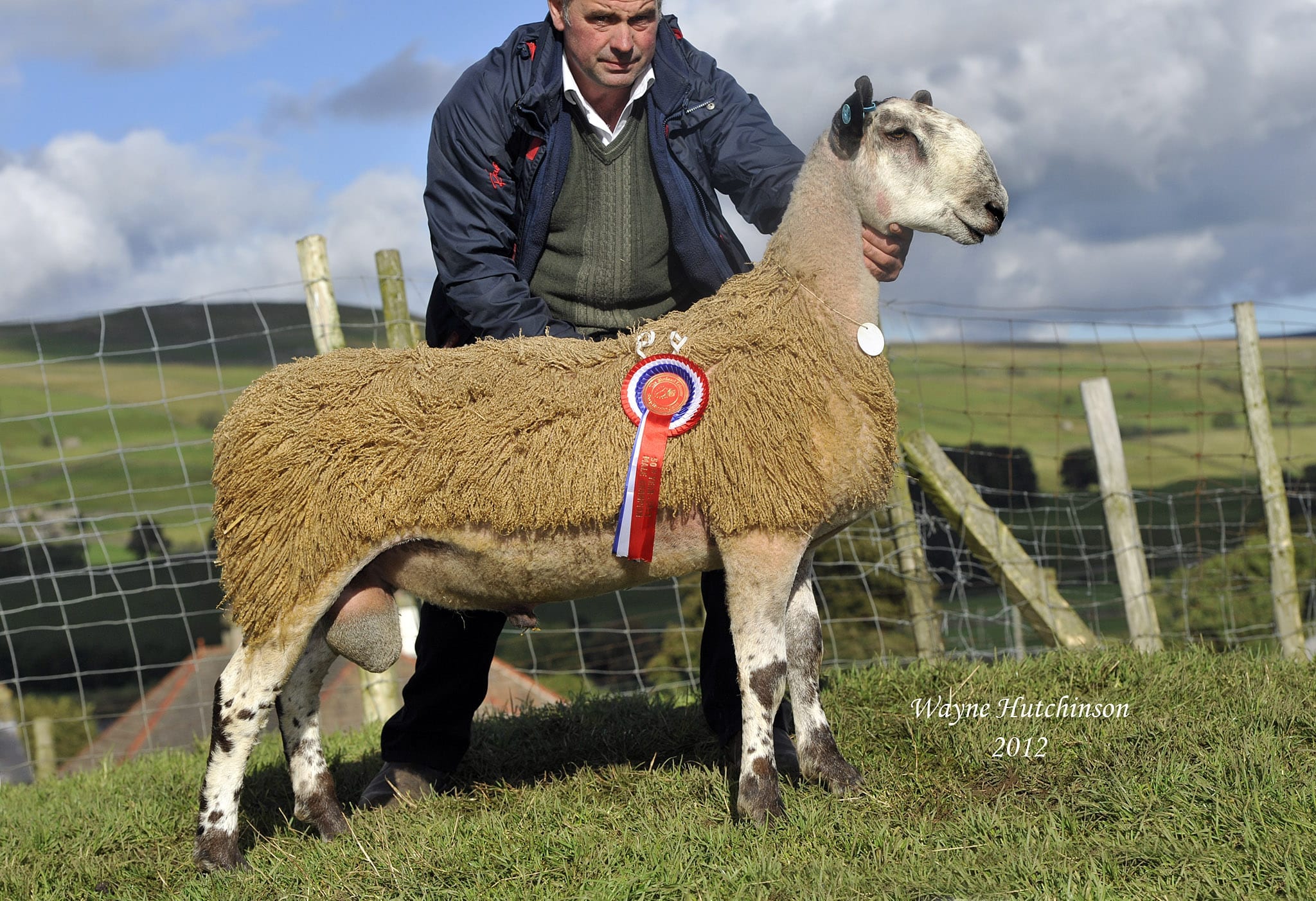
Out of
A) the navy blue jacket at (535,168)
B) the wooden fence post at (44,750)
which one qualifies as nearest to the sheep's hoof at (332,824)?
the navy blue jacket at (535,168)

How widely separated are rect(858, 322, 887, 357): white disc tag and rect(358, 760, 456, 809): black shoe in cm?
242

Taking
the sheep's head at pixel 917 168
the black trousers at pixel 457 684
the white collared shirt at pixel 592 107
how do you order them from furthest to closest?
the black trousers at pixel 457 684
the white collared shirt at pixel 592 107
the sheep's head at pixel 917 168

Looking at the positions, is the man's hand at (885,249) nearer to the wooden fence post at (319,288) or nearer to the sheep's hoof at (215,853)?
the sheep's hoof at (215,853)

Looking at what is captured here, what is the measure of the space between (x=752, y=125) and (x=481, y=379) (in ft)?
4.98

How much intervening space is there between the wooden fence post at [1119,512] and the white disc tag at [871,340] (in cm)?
354

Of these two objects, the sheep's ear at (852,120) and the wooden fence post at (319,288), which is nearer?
the sheep's ear at (852,120)

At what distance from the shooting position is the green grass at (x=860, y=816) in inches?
121

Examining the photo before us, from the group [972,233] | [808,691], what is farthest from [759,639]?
[972,233]

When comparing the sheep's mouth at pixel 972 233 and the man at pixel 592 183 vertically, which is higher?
the man at pixel 592 183

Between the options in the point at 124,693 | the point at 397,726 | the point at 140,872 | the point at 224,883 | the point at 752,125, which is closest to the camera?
the point at 224,883

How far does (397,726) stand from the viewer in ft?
15.0

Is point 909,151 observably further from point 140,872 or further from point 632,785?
point 140,872

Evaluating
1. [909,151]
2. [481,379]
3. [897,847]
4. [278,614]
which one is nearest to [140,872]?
[278,614]

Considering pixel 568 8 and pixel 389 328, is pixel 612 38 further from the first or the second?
pixel 389 328
